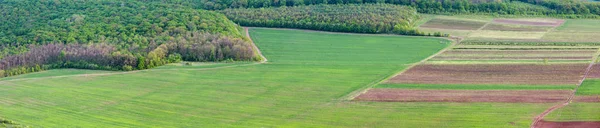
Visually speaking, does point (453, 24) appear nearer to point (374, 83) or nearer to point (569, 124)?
point (374, 83)

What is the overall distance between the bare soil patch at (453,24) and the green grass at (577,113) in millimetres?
48197

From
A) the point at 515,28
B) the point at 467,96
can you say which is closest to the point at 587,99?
the point at 467,96

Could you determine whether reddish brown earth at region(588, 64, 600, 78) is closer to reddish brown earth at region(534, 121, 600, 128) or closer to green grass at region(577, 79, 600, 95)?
green grass at region(577, 79, 600, 95)

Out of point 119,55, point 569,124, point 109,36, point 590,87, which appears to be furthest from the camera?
point 109,36

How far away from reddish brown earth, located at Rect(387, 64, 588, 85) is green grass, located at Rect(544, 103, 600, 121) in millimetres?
11106

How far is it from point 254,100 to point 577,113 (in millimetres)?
30413

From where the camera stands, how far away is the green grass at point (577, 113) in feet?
305

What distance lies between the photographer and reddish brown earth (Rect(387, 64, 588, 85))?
11025cm

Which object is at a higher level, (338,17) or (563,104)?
(338,17)

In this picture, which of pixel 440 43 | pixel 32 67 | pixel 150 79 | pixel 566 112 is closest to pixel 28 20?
pixel 32 67

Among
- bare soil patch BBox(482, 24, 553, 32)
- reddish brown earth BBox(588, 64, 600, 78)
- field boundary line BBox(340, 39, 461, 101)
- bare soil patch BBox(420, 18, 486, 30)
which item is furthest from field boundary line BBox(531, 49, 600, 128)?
bare soil patch BBox(420, 18, 486, 30)

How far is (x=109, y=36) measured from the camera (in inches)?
5182

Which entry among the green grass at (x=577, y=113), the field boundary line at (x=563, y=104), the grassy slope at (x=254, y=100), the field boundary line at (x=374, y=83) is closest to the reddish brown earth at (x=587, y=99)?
the field boundary line at (x=563, y=104)

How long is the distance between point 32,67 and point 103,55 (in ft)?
26.3
